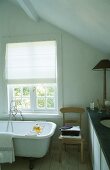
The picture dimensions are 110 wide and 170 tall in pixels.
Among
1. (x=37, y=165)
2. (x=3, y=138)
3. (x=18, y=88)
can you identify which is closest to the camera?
(x=3, y=138)

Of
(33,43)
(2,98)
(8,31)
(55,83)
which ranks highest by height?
(8,31)

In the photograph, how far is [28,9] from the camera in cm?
287

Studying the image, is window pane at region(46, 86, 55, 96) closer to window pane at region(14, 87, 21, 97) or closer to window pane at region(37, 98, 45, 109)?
window pane at region(37, 98, 45, 109)

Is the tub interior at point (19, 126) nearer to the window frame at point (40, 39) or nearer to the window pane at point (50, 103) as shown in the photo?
the window frame at point (40, 39)

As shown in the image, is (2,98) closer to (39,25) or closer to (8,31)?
(8,31)

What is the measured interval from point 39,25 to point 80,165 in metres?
2.75

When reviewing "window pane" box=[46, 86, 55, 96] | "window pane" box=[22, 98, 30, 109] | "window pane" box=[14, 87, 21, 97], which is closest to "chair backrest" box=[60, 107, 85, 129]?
"window pane" box=[46, 86, 55, 96]

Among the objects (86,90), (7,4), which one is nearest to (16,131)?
(86,90)

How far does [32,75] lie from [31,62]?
0.88ft

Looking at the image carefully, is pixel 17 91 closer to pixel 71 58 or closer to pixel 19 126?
pixel 19 126

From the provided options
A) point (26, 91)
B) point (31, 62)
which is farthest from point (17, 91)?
point (31, 62)

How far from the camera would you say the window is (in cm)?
365

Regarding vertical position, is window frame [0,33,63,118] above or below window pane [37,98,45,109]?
above

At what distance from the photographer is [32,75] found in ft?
12.1
